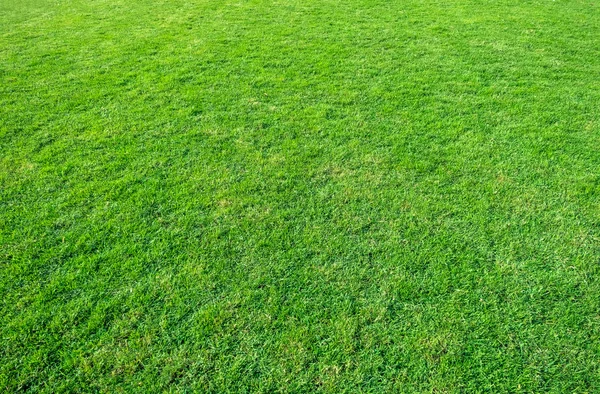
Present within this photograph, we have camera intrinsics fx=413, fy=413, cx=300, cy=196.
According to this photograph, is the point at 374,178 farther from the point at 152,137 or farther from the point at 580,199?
the point at 152,137

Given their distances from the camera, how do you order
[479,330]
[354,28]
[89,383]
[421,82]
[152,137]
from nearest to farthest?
Answer: [89,383] → [479,330] → [152,137] → [421,82] → [354,28]

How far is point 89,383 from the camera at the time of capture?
2.67 metres

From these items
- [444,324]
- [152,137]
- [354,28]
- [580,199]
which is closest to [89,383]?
[444,324]

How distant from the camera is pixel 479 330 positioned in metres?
2.97

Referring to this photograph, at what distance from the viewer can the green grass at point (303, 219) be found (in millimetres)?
2820

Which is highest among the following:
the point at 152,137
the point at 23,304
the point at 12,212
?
the point at 152,137

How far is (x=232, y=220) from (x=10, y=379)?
6.46 feet

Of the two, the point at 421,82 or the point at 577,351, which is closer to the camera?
the point at 577,351

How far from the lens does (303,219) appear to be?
12.7ft

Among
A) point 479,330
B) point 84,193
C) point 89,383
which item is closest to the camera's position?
point 89,383

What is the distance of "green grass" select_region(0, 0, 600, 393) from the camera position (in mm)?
2820

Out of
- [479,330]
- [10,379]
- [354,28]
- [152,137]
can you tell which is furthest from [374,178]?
[354,28]

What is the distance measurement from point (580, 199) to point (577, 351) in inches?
71.1

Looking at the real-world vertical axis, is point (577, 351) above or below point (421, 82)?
below
